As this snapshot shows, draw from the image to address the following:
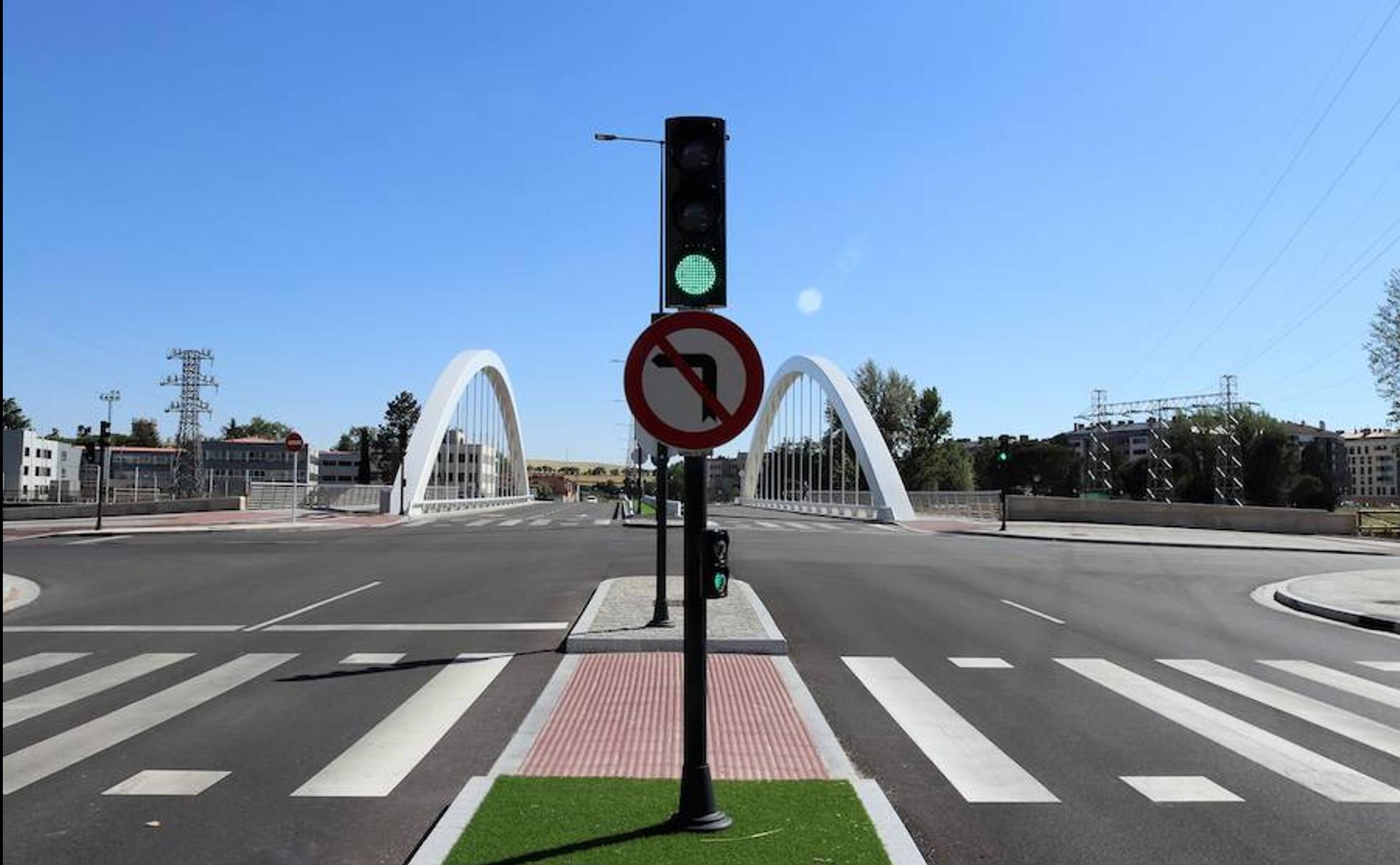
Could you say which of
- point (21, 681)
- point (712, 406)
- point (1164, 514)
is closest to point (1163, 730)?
point (712, 406)

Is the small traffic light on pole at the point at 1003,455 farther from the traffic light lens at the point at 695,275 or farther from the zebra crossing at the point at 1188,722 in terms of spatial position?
the traffic light lens at the point at 695,275

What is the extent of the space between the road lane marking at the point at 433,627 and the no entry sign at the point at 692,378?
7701 millimetres

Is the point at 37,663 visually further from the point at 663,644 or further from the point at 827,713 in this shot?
the point at 827,713

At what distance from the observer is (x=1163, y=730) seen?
24.5 ft

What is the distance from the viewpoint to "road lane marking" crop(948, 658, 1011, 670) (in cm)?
988

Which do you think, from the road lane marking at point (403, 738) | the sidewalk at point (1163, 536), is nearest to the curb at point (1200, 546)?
the sidewalk at point (1163, 536)

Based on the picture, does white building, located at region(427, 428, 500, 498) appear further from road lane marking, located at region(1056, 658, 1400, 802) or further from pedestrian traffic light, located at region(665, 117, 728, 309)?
pedestrian traffic light, located at region(665, 117, 728, 309)

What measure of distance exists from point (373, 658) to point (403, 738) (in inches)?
135

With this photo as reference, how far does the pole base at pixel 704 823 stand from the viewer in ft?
16.0

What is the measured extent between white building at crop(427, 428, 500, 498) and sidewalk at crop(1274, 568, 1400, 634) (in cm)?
5538

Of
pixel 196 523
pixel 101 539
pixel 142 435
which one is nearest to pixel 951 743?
pixel 101 539

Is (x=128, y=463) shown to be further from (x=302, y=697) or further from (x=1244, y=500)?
(x=302, y=697)

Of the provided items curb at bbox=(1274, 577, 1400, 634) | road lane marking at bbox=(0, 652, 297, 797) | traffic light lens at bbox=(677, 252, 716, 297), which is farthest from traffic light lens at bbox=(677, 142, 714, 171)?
curb at bbox=(1274, 577, 1400, 634)

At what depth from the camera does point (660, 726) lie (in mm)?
7238
